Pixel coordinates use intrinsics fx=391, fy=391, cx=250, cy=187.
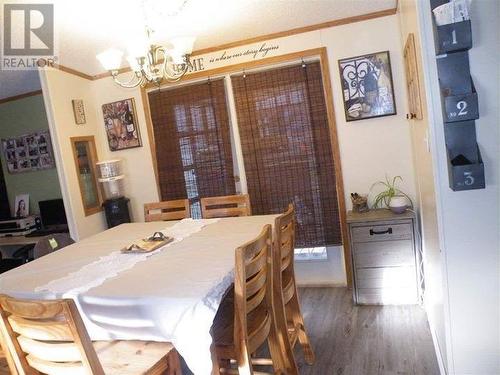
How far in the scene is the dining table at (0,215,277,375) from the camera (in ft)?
4.79

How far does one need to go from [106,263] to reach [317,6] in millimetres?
2271

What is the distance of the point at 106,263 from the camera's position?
2.03 meters

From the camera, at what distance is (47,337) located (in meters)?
1.33

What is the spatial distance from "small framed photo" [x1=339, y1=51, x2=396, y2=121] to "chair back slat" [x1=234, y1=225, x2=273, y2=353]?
1.71 meters

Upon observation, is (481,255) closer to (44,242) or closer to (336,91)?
(336,91)

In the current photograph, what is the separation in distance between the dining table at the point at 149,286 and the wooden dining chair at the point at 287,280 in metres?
0.23

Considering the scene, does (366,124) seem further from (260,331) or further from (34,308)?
(34,308)

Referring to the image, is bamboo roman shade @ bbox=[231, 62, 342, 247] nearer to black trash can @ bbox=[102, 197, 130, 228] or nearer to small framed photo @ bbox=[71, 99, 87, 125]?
black trash can @ bbox=[102, 197, 130, 228]

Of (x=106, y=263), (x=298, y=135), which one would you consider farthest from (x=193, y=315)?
(x=298, y=135)

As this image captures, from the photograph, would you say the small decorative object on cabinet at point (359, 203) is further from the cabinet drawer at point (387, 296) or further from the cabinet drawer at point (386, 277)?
the cabinet drawer at point (387, 296)

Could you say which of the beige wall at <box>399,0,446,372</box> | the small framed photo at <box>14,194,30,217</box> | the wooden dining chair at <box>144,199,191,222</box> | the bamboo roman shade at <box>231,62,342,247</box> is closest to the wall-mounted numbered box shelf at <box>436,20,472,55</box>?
the beige wall at <box>399,0,446,372</box>

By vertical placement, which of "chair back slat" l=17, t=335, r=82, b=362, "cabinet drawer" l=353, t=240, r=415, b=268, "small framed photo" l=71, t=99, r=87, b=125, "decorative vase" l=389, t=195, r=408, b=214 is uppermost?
"small framed photo" l=71, t=99, r=87, b=125

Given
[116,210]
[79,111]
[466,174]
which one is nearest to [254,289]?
[466,174]

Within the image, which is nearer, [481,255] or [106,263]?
[481,255]
